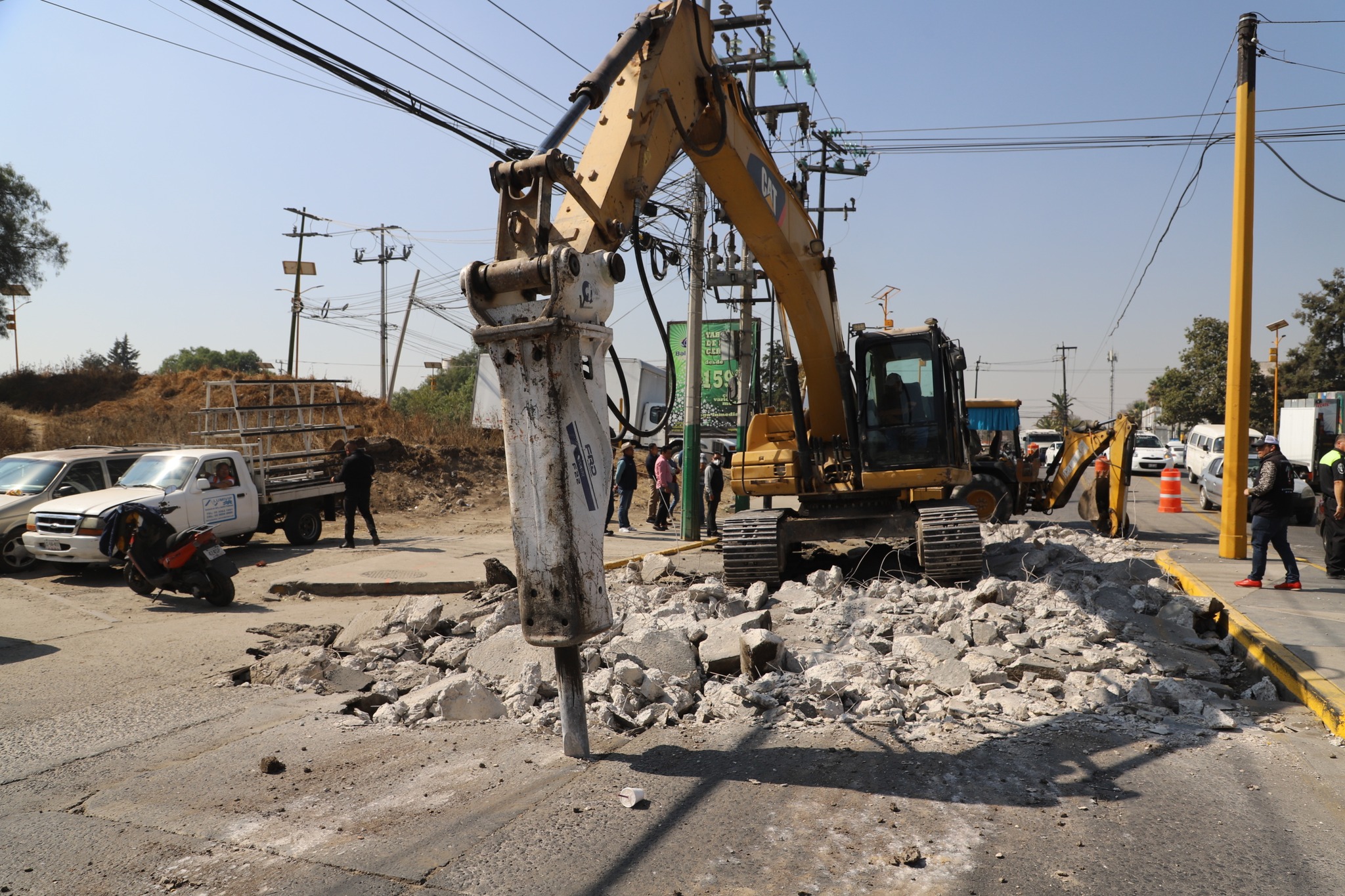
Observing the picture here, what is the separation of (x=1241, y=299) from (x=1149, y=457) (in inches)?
1103

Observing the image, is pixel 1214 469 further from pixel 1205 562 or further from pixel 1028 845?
pixel 1028 845

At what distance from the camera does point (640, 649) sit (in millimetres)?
6773

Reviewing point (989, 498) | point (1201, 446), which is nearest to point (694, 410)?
point (989, 498)

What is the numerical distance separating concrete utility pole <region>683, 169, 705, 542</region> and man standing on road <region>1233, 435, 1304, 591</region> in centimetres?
891

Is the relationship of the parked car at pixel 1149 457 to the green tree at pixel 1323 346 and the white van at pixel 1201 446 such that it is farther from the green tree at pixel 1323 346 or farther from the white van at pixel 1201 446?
the green tree at pixel 1323 346

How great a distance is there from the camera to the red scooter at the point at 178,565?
433 inches

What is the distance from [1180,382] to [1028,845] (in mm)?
67737

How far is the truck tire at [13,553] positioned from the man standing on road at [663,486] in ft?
36.7

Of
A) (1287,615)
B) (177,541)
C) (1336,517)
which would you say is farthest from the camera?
(177,541)

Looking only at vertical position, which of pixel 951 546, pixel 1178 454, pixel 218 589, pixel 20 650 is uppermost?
pixel 1178 454

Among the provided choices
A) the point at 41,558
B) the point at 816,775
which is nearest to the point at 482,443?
the point at 41,558

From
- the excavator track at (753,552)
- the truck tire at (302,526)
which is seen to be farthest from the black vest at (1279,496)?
the truck tire at (302,526)

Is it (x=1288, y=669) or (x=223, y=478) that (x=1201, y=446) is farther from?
(x=223, y=478)

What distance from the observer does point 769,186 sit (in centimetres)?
934
